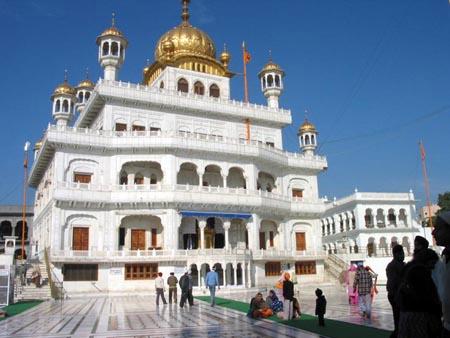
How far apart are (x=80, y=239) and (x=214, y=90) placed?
17.4 m

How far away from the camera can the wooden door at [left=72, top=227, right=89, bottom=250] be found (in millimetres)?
30672

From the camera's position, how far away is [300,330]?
11.6 metres

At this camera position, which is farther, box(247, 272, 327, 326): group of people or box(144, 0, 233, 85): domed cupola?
box(144, 0, 233, 85): domed cupola

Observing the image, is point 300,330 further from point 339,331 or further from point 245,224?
point 245,224

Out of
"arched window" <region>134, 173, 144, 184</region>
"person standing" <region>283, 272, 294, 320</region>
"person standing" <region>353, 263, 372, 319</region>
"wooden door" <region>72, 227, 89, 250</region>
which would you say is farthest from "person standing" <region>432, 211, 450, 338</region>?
"arched window" <region>134, 173, 144, 184</region>

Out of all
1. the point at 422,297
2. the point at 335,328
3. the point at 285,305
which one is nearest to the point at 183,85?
the point at 285,305

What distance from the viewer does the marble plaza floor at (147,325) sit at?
37.8 feet

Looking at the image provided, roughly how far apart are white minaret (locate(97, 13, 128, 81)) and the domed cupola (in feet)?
18.2

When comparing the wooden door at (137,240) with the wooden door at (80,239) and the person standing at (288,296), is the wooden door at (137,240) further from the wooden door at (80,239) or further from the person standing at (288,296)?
the person standing at (288,296)

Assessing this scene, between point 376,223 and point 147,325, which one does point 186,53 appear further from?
point 147,325

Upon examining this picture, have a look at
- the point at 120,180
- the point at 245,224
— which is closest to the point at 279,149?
the point at 245,224

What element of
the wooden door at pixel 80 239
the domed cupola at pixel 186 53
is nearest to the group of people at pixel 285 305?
the wooden door at pixel 80 239

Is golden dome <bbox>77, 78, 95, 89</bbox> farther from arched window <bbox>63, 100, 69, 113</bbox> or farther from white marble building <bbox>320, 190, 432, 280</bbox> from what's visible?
white marble building <bbox>320, 190, 432, 280</bbox>

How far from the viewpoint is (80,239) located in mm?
30781
